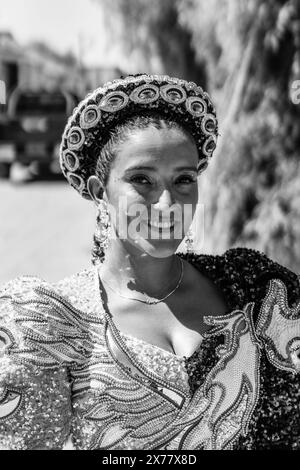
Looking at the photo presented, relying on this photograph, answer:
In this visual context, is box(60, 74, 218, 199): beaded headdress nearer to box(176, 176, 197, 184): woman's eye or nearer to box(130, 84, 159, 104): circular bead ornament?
box(130, 84, 159, 104): circular bead ornament

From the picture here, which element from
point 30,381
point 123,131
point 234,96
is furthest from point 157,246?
point 234,96

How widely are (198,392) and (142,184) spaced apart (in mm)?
468

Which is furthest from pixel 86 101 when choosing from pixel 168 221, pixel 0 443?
pixel 0 443

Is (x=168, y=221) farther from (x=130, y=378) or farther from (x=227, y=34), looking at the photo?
(x=227, y=34)

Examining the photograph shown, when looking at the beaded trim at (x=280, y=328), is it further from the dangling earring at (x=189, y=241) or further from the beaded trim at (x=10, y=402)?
the beaded trim at (x=10, y=402)

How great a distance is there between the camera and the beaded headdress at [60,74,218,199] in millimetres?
1726

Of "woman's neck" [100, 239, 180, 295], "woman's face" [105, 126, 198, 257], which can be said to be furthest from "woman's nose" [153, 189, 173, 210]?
"woman's neck" [100, 239, 180, 295]

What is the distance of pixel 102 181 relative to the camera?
1773mm

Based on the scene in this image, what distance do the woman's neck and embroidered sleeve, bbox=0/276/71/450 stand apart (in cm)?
22

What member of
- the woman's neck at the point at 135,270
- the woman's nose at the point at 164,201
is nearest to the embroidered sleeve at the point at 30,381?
the woman's neck at the point at 135,270

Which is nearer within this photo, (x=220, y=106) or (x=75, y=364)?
(x=75, y=364)

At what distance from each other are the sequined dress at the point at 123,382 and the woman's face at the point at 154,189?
189mm

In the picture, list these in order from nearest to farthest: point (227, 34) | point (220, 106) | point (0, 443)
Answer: point (0, 443)
point (227, 34)
point (220, 106)

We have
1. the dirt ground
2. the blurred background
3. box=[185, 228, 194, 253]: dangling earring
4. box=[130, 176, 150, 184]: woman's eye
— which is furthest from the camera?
the dirt ground
